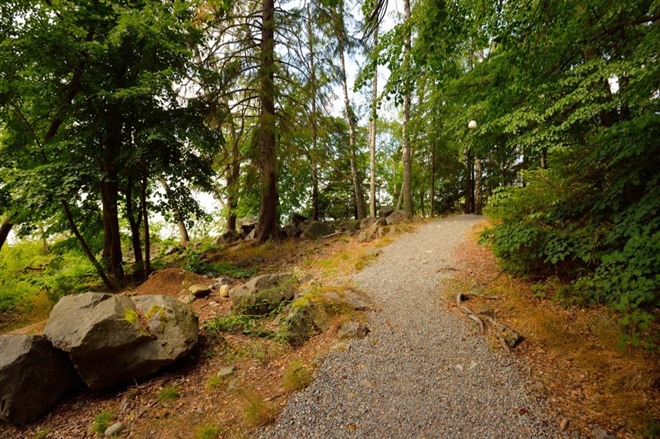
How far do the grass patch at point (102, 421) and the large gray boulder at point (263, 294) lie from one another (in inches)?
71.4

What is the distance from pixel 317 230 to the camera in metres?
10.5

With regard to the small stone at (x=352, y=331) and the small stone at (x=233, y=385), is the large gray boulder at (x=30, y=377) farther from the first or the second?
the small stone at (x=352, y=331)

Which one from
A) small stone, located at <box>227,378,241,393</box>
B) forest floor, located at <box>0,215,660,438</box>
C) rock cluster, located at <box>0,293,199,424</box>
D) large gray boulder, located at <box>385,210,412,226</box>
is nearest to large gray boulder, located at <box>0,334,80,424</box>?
rock cluster, located at <box>0,293,199,424</box>

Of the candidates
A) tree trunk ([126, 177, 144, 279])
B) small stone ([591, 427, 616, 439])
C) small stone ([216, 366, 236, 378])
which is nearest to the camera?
small stone ([591, 427, 616, 439])

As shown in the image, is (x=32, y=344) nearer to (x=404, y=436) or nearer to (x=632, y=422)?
(x=404, y=436)

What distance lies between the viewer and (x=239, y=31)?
8.27 metres

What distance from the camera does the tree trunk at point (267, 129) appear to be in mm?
7746

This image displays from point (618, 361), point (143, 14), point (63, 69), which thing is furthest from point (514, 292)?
point (63, 69)

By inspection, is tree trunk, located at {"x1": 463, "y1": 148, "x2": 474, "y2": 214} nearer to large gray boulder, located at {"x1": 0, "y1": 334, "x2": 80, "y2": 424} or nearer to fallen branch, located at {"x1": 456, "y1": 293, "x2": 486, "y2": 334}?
fallen branch, located at {"x1": 456, "y1": 293, "x2": 486, "y2": 334}

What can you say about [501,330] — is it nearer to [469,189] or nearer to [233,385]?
[233,385]

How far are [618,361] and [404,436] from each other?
2126 millimetres

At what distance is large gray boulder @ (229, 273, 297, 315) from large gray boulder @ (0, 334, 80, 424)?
2030 millimetres

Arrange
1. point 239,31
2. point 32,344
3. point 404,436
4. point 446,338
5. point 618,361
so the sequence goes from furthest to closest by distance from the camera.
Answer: point 239,31, point 446,338, point 32,344, point 618,361, point 404,436

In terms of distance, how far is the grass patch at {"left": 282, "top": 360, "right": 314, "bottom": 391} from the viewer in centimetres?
272
